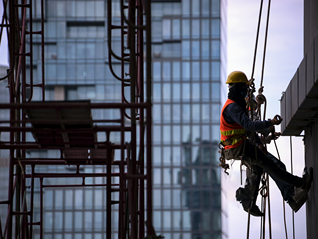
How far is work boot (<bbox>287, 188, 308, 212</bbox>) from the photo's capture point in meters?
9.64

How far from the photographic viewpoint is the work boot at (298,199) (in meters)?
9.64

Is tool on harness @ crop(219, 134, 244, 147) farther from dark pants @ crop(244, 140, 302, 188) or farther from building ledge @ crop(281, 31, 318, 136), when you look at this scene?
building ledge @ crop(281, 31, 318, 136)

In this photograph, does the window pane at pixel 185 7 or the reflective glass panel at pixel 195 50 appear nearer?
the reflective glass panel at pixel 195 50

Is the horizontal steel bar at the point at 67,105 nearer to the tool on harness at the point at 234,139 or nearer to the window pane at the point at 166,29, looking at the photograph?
the tool on harness at the point at 234,139

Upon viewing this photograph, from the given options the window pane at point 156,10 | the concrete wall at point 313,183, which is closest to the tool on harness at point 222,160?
the concrete wall at point 313,183

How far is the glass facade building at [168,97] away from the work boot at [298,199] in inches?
2632

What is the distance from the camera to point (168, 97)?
7944 cm

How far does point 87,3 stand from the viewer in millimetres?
84062

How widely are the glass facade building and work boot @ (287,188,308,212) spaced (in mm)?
66842

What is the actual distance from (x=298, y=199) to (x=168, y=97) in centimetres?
6993

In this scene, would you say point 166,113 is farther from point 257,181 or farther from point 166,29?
point 257,181

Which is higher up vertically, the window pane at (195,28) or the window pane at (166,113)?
the window pane at (195,28)

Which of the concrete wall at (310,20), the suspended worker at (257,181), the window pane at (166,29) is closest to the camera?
the concrete wall at (310,20)

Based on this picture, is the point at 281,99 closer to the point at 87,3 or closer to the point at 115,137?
the point at 115,137
